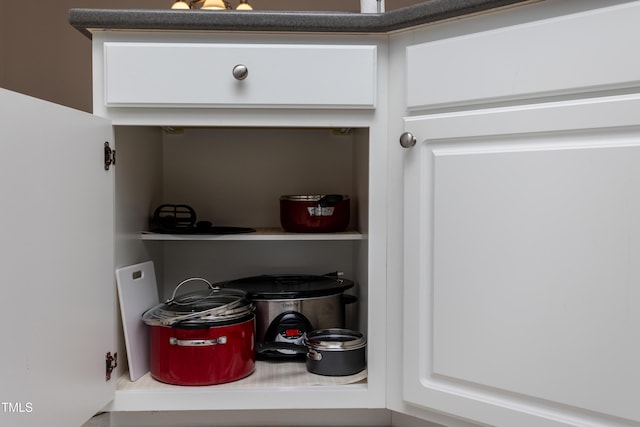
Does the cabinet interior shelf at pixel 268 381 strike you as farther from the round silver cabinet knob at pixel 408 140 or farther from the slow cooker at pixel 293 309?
the round silver cabinet knob at pixel 408 140

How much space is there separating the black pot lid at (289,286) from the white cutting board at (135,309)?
0.19 m

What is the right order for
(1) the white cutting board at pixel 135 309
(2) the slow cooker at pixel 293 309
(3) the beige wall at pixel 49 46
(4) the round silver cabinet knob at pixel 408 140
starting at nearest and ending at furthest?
(4) the round silver cabinet knob at pixel 408 140, (1) the white cutting board at pixel 135 309, (2) the slow cooker at pixel 293 309, (3) the beige wall at pixel 49 46

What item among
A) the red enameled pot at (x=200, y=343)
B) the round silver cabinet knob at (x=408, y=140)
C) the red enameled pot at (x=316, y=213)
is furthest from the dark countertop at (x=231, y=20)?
the red enameled pot at (x=200, y=343)

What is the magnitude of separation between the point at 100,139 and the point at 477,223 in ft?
2.25

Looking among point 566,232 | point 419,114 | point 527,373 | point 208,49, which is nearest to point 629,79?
point 566,232

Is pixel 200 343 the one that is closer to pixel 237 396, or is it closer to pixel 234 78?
pixel 237 396

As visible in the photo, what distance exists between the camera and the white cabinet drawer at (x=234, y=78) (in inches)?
43.9

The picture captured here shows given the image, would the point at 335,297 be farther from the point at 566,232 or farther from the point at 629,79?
the point at 629,79

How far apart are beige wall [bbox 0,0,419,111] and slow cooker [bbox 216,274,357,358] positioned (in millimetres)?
894

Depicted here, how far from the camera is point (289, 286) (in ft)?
4.64

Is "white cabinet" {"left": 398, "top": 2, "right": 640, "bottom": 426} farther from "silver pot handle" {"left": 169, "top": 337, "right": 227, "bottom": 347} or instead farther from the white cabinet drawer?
"silver pot handle" {"left": 169, "top": 337, "right": 227, "bottom": 347}

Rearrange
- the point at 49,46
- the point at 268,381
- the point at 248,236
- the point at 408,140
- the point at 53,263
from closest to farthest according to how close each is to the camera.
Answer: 1. the point at 53,263
2. the point at 408,140
3. the point at 268,381
4. the point at 248,236
5. the point at 49,46

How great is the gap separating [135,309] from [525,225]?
31.6 inches

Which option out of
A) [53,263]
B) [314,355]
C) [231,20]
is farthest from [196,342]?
[231,20]
